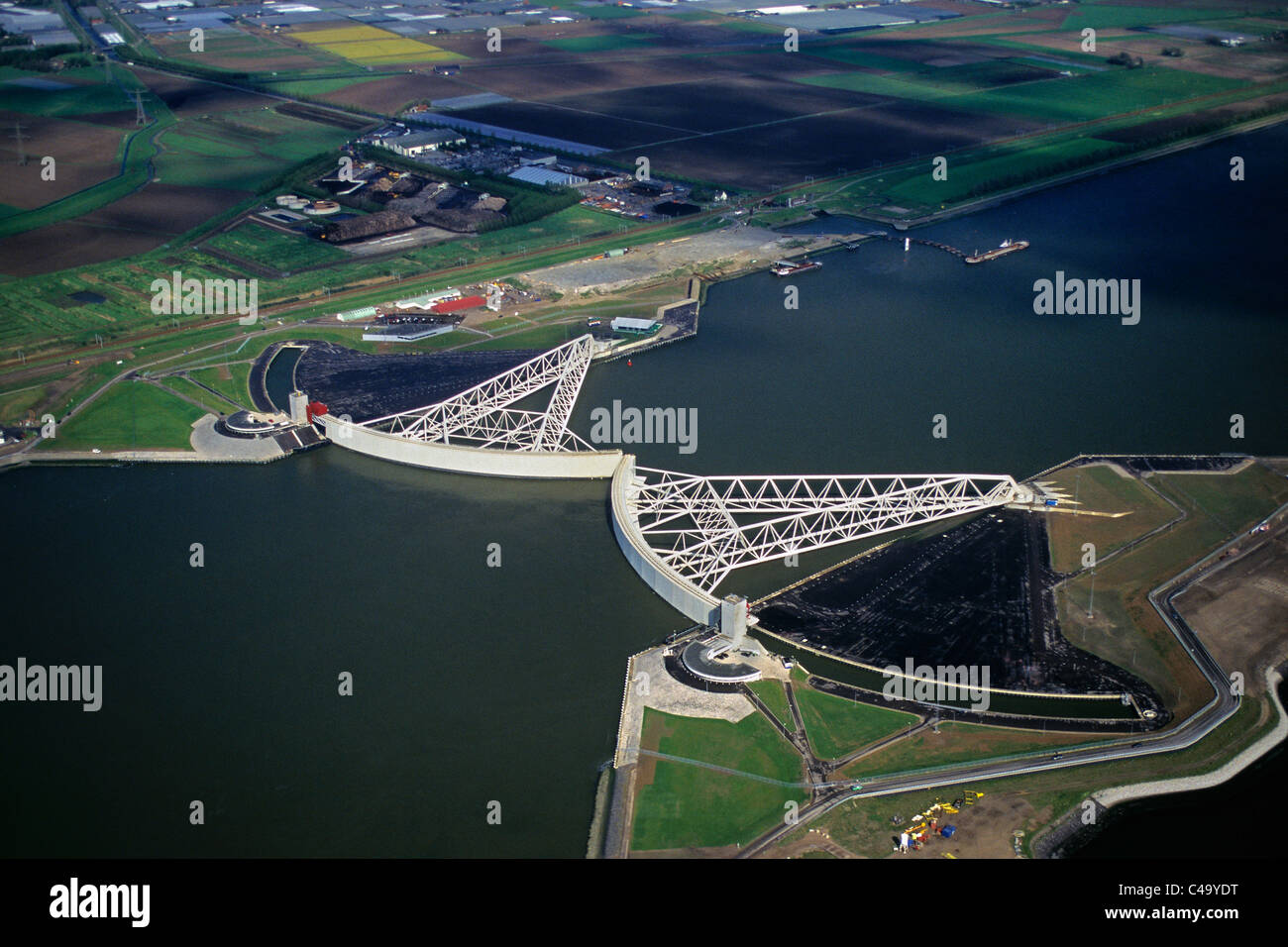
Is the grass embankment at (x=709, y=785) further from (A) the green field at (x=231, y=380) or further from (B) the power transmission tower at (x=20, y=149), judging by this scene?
(B) the power transmission tower at (x=20, y=149)

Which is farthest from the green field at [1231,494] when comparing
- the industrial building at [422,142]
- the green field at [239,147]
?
the industrial building at [422,142]

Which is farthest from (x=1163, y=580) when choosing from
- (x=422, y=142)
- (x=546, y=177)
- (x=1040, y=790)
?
(x=422, y=142)

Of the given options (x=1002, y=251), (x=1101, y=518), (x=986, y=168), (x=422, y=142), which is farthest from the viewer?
(x=422, y=142)

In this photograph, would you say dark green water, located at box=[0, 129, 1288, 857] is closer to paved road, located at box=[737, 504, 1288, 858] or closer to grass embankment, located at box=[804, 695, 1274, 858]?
paved road, located at box=[737, 504, 1288, 858]

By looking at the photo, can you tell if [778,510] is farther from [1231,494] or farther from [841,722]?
[1231,494]

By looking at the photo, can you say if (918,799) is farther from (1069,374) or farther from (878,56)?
(878,56)

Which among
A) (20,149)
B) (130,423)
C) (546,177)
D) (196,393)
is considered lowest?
(130,423)
